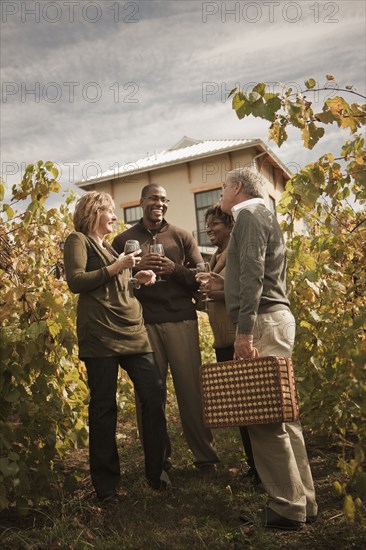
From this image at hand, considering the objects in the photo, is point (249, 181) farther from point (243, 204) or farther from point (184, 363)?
point (184, 363)

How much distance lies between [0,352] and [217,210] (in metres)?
1.88

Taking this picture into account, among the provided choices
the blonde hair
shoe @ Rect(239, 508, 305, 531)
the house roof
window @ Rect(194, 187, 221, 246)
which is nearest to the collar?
the blonde hair

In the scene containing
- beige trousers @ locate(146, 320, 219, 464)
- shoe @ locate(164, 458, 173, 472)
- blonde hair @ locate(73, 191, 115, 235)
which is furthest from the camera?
beige trousers @ locate(146, 320, 219, 464)

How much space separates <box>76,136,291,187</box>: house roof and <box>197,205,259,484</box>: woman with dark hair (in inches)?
543

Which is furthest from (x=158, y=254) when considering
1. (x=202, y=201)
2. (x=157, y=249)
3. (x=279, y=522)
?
(x=202, y=201)

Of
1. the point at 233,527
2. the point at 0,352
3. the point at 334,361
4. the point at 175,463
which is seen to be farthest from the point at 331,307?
the point at 0,352

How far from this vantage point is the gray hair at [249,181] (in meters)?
3.68

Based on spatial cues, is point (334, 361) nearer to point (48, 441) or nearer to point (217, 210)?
point (217, 210)

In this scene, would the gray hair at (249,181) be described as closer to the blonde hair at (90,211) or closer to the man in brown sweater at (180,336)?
the blonde hair at (90,211)

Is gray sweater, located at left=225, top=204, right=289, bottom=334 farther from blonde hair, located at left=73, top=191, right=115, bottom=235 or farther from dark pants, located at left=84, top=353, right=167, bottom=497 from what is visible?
blonde hair, located at left=73, top=191, right=115, bottom=235

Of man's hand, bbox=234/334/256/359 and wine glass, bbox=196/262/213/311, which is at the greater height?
wine glass, bbox=196/262/213/311

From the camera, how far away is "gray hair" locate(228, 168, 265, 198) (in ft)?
12.1

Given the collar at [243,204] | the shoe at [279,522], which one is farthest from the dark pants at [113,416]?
the collar at [243,204]

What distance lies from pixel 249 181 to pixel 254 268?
59 cm
